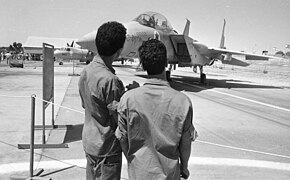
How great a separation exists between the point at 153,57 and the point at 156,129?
55cm

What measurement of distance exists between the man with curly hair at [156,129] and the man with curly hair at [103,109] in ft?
1.19

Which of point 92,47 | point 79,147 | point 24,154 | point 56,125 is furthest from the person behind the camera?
point 92,47

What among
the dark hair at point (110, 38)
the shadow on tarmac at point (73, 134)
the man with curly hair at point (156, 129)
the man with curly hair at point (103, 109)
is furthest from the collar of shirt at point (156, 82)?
the shadow on tarmac at point (73, 134)

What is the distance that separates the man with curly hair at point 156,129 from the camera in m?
1.99

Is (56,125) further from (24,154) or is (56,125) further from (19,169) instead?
(19,169)

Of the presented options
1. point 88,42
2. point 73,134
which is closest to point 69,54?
point 88,42

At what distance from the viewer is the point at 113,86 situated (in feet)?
7.82

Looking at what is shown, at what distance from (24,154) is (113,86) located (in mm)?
3384

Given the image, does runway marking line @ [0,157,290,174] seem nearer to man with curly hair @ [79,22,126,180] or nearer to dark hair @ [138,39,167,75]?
man with curly hair @ [79,22,126,180]

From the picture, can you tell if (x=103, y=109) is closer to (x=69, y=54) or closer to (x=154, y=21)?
(x=154, y=21)

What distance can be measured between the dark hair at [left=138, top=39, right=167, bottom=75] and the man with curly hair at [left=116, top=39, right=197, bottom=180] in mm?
142

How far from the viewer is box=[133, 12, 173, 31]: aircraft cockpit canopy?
1500 cm

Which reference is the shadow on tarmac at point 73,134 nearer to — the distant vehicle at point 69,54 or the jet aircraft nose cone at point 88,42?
the jet aircraft nose cone at point 88,42

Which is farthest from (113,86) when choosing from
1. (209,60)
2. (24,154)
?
(209,60)
